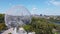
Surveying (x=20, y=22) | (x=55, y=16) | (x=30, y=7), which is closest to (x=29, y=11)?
(x=30, y=7)

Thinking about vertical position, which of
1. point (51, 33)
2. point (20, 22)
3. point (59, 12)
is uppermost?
point (59, 12)

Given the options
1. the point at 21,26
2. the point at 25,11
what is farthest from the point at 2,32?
the point at 25,11

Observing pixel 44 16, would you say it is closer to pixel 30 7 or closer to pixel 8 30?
pixel 30 7

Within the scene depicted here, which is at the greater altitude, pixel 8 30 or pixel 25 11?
pixel 25 11

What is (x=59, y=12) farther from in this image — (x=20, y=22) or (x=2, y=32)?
(x=2, y=32)

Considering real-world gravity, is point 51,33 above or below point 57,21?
below

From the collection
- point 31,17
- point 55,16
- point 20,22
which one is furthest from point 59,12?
point 20,22
